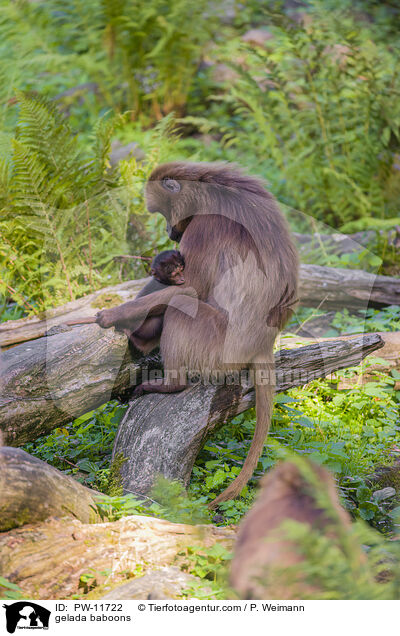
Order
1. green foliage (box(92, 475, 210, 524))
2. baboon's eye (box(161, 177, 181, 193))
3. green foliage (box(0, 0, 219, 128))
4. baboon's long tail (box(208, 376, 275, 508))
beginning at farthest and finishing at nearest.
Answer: green foliage (box(0, 0, 219, 128))
baboon's eye (box(161, 177, 181, 193))
baboon's long tail (box(208, 376, 275, 508))
green foliage (box(92, 475, 210, 524))

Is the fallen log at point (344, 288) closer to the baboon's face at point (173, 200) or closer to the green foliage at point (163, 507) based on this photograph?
the baboon's face at point (173, 200)

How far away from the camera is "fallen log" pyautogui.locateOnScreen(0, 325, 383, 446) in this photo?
3.85 meters

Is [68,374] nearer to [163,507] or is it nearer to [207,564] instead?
[163,507]

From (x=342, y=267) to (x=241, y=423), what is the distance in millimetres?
2970

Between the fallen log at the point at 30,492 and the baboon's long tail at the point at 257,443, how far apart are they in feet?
3.42

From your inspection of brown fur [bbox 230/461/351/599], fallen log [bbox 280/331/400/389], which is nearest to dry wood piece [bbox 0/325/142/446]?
fallen log [bbox 280/331/400/389]

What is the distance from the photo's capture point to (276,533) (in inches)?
72.0

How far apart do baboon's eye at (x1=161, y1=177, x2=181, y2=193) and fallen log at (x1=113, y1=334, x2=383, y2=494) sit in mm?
1462

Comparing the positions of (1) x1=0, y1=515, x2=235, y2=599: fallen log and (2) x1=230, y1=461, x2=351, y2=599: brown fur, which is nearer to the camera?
(2) x1=230, y1=461, x2=351, y2=599: brown fur

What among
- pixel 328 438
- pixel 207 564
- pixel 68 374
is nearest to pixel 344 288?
pixel 328 438

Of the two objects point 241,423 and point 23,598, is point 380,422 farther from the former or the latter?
point 23,598

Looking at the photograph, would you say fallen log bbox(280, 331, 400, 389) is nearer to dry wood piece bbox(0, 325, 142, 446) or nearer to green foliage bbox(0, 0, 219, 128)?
dry wood piece bbox(0, 325, 142, 446)
